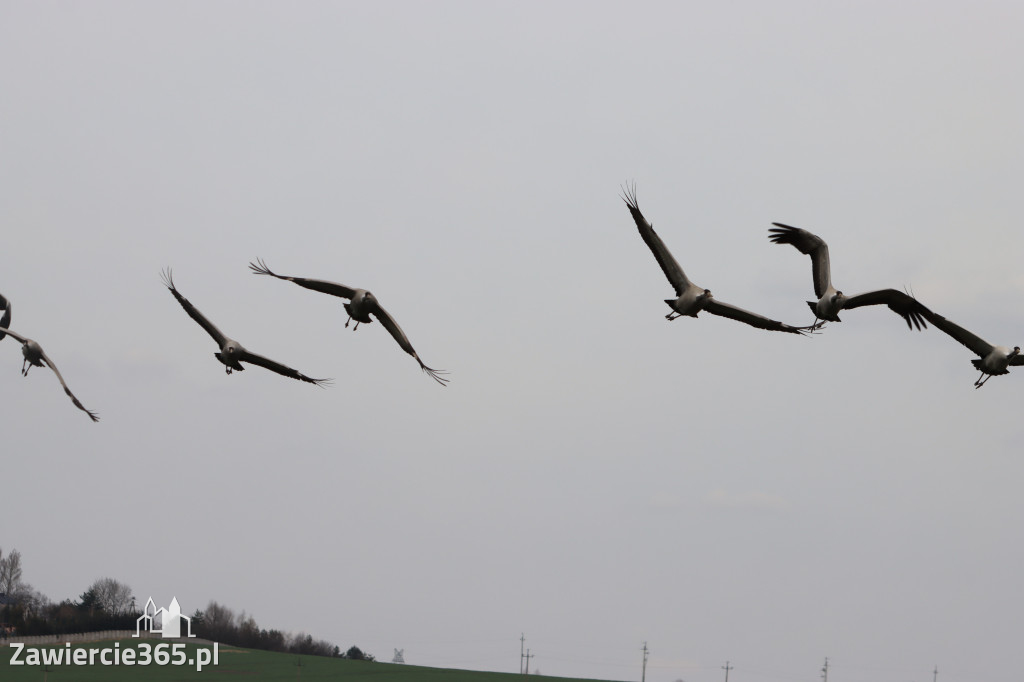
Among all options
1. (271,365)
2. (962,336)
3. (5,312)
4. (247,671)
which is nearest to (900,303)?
(962,336)

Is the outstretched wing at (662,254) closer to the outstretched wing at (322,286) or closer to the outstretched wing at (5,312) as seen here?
the outstretched wing at (322,286)

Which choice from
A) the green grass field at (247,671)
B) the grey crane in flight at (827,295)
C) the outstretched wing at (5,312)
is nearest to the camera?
the grey crane in flight at (827,295)

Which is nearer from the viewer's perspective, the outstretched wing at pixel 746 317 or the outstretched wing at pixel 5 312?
the outstretched wing at pixel 746 317

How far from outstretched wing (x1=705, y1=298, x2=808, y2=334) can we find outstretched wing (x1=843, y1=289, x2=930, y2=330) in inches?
65.7

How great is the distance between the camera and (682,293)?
29.2m

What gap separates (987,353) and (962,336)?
26.6 inches

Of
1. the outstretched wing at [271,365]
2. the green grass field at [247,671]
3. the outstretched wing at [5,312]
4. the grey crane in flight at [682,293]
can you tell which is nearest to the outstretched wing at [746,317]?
the grey crane in flight at [682,293]

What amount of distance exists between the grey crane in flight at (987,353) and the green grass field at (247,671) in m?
131

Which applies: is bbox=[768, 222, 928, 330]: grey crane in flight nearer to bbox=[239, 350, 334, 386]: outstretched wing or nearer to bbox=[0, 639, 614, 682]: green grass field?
bbox=[239, 350, 334, 386]: outstretched wing

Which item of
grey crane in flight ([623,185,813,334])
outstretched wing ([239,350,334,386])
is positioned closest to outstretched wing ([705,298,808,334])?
grey crane in flight ([623,185,813,334])

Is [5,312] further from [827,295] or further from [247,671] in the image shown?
[247,671]

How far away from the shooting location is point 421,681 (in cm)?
17250

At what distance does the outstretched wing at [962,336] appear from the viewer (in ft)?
93.3

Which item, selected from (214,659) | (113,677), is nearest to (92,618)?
(214,659)
